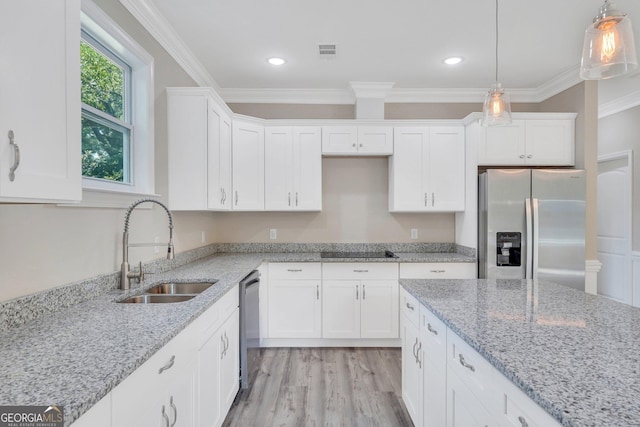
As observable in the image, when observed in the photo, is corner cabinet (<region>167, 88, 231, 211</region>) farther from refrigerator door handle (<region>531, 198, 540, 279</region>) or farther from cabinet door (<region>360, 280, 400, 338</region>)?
refrigerator door handle (<region>531, 198, 540, 279</region>)

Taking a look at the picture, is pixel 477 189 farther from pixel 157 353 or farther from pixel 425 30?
pixel 157 353

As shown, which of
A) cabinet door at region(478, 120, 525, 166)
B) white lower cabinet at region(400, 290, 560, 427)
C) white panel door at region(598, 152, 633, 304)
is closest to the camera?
white lower cabinet at region(400, 290, 560, 427)

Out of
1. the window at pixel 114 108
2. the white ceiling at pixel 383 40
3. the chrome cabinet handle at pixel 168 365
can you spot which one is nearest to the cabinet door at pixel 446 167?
the white ceiling at pixel 383 40

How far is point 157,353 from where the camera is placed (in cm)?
123

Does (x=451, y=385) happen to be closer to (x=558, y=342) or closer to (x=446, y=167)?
(x=558, y=342)

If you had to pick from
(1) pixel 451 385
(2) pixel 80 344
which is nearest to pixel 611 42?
(1) pixel 451 385

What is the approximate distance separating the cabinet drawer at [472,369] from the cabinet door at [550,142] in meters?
2.74

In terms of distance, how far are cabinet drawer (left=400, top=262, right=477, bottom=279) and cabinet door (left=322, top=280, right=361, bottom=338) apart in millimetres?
524

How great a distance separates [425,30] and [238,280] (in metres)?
2.37

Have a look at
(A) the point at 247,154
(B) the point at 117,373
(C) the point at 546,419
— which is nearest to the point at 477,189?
(A) the point at 247,154

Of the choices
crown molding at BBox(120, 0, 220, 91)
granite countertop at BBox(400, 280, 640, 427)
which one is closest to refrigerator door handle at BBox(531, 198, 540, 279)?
→ granite countertop at BBox(400, 280, 640, 427)

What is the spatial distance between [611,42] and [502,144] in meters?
2.25

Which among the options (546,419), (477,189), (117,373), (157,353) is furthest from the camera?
(477,189)

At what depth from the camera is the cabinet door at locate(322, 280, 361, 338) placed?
3.42 meters
